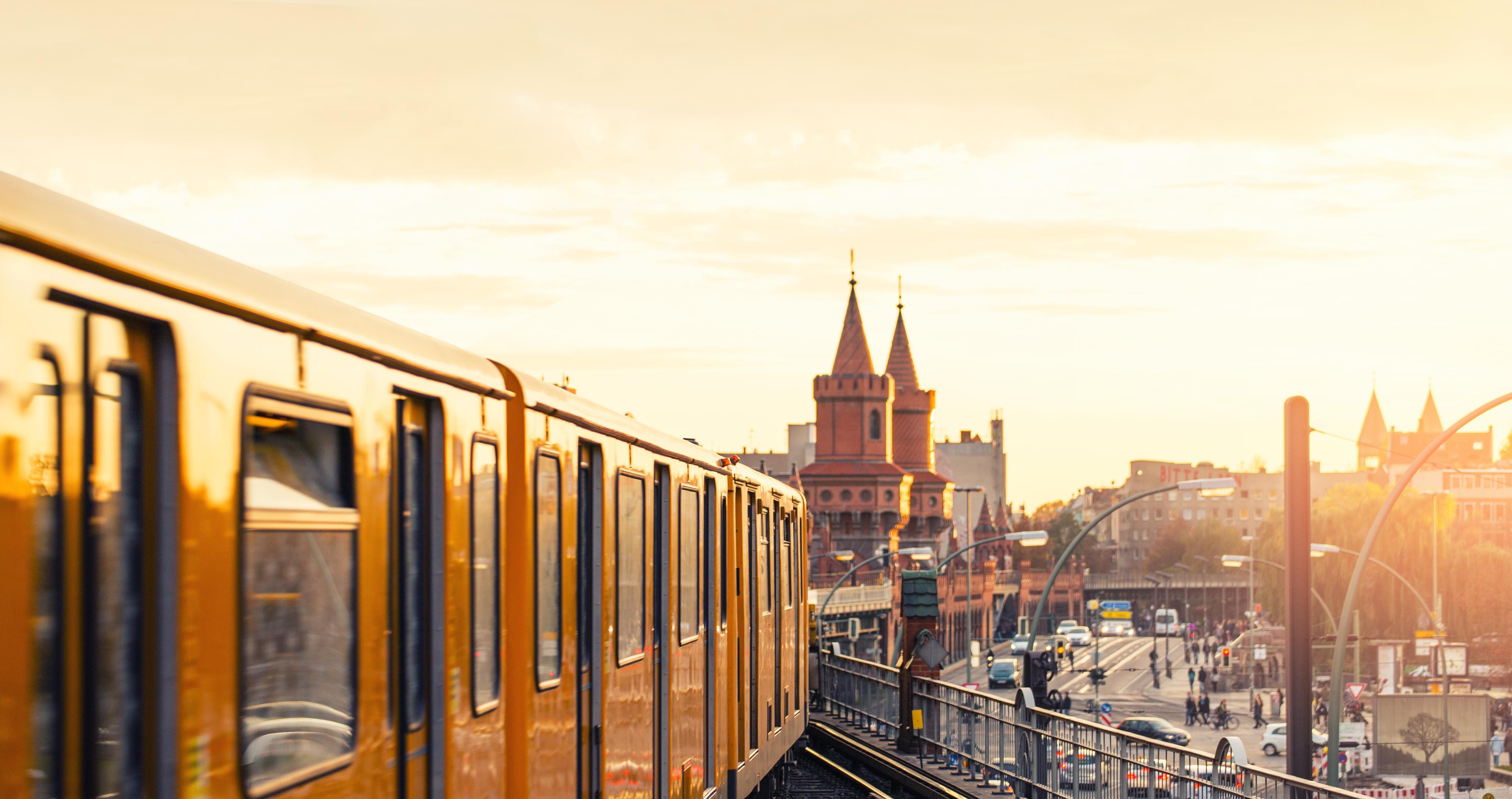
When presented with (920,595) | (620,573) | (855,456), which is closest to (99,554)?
(620,573)

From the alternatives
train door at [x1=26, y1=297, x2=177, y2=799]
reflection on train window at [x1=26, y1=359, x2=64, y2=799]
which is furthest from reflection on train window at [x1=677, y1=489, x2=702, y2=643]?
reflection on train window at [x1=26, y1=359, x2=64, y2=799]

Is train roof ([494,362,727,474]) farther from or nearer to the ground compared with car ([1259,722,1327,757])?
farther from the ground

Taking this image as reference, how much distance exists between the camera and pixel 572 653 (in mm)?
7273

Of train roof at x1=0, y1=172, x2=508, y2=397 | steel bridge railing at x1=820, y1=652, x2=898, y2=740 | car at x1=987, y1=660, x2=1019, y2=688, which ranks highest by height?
train roof at x1=0, y1=172, x2=508, y2=397

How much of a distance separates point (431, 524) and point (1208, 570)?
176457 millimetres

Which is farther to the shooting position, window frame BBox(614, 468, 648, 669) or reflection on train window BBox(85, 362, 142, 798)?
window frame BBox(614, 468, 648, 669)

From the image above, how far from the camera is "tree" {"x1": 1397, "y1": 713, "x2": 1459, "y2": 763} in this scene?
27.0 metres

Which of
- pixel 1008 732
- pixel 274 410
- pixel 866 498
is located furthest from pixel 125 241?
pixel 866 498

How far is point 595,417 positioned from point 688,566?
107 inches

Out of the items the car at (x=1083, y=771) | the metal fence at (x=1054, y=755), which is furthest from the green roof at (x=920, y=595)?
the car at (x=1083, y=771)

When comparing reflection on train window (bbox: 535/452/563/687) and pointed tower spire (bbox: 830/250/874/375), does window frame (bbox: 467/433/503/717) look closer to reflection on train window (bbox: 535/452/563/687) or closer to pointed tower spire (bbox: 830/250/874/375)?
reflection on train window (bbox: 535/452/563/687)

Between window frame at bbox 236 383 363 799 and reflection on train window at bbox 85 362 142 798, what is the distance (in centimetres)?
44

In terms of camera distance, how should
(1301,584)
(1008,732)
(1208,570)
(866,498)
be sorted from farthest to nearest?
1. (1208,570)
2. (866,498)
3. (1008,732)
4. (1301,584)

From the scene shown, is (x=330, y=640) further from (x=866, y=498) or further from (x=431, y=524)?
(x=866, y=498)
